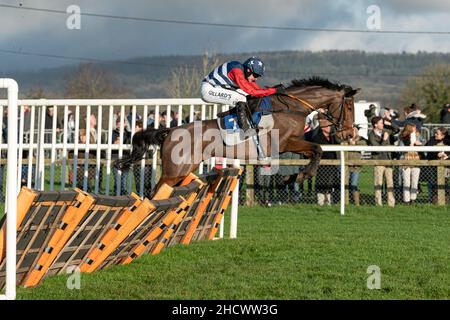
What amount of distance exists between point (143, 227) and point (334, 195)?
898cm

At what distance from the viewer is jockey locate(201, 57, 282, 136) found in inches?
479

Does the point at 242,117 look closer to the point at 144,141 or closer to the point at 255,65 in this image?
the point at 255,65

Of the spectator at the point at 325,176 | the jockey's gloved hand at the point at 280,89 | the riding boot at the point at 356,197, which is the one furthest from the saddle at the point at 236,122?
the riding boot at the point at 356,197

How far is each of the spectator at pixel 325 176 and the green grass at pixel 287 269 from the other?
3419mm

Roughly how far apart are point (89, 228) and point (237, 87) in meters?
4.84

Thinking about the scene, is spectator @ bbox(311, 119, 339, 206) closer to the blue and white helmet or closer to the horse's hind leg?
the horse's hind leg

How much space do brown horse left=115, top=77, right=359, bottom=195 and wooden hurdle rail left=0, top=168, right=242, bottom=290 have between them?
2040 mm

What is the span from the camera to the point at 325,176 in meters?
16.7

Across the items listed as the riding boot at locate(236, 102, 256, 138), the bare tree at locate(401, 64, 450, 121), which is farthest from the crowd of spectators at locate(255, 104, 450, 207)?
the bare tree at locate(401, 64, 450, 121)

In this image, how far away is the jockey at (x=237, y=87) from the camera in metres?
12.2

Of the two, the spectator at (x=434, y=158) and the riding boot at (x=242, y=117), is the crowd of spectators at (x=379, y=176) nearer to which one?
the spectator at (x=434, y=158)

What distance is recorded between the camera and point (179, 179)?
12.4 meters
